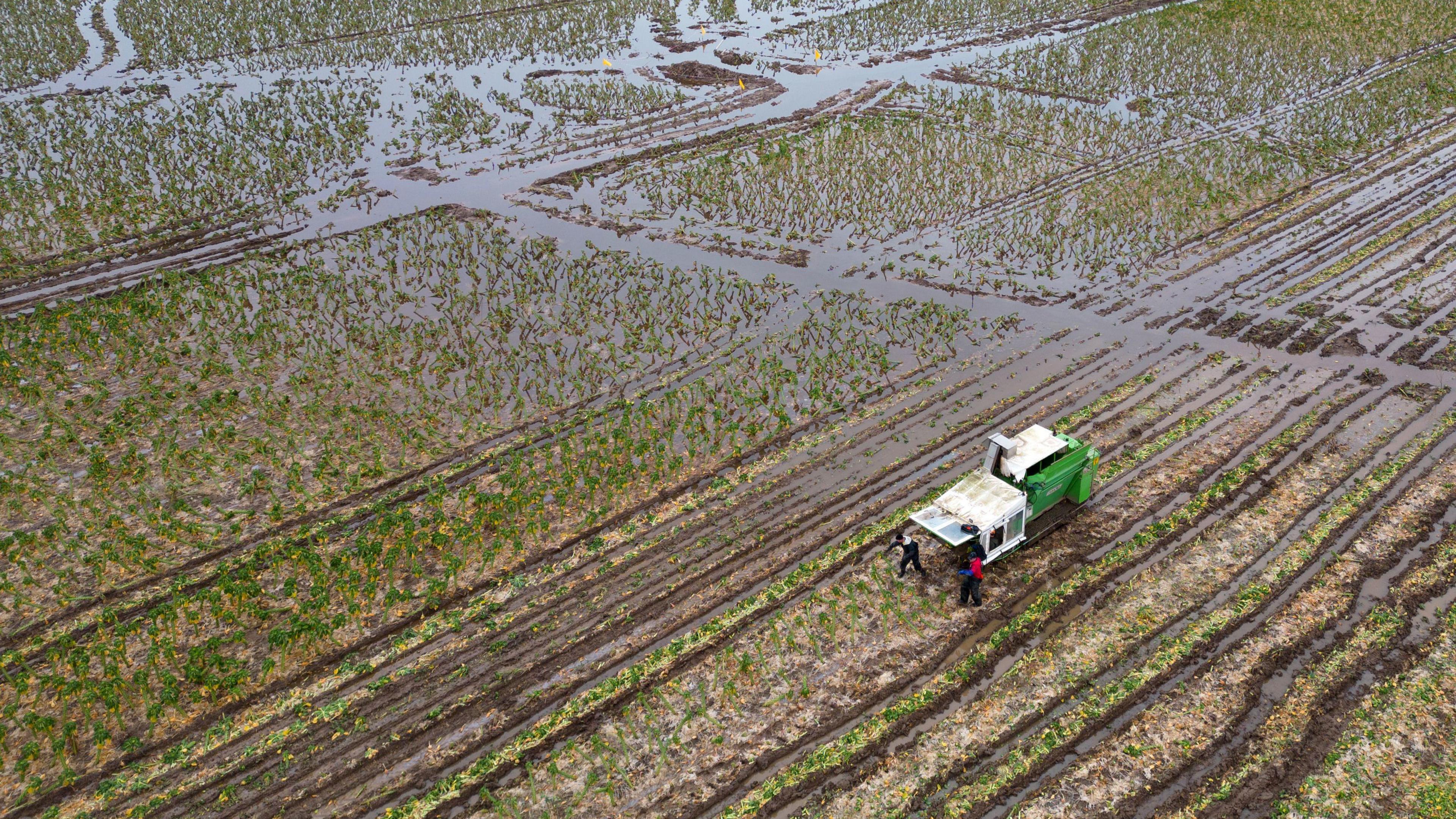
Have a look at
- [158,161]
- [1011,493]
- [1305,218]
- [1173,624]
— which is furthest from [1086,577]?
[158,161]

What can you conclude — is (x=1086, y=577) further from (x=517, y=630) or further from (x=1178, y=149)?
(x=1178, y=149)

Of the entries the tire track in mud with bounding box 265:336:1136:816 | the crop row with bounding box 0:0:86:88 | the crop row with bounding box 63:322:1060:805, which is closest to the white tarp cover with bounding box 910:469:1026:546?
the tire track in mud with bounding box 265:336:1136:816

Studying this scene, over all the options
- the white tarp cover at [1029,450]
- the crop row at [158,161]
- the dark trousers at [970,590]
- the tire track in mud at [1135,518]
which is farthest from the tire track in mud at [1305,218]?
the crop row at [158,161]

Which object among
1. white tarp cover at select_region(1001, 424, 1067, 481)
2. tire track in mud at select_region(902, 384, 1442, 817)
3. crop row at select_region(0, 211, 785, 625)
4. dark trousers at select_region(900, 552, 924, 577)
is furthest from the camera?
crop row at select_region(0, 211, 785, 625)

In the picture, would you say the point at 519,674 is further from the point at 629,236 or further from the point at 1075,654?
the point at 629,236

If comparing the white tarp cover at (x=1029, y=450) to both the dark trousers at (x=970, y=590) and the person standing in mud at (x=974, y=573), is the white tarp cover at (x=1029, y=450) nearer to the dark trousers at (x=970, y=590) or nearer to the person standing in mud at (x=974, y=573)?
the person standing in mud at (x=974, y=573)

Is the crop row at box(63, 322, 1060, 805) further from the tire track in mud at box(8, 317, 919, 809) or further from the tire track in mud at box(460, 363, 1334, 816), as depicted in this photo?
the tire track in mud at box(460, 363, 1334, 816)
